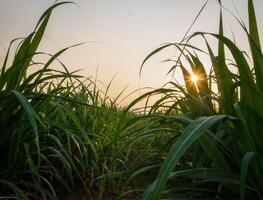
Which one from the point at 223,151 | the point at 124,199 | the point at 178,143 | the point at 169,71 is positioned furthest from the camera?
the point at 124,199

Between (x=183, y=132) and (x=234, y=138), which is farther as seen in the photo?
(x=234, y=138)

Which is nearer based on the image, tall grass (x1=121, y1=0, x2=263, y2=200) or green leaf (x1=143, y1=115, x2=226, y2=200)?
green leaf (x1=143, y1=115, x2=226, y2=200)

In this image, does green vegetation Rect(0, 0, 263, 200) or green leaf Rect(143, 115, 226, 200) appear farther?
green vegetation Rect(0, 0, 263, 200)

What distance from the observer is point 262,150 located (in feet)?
3.69

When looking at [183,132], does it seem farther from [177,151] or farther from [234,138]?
[234,138]

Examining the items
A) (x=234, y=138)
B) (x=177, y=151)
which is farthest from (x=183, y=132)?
(x=234, y=138)

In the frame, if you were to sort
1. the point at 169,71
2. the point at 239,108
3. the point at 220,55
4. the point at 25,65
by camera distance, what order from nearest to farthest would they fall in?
1. the point at 239,108
2. the point at 220,55
3. the point at 25,65
4. the point at 169,71

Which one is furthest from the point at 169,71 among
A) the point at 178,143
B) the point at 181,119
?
the point at 178,143

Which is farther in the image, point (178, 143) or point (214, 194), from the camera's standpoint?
point (214, 194)

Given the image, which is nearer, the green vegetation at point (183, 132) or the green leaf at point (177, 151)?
the green leaf at point (177, 151)

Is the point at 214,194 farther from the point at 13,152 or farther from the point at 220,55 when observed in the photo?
the point at 13,152

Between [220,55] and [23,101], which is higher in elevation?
[220,55]

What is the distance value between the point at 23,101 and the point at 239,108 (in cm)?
59

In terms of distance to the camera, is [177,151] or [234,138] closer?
[177,151]
